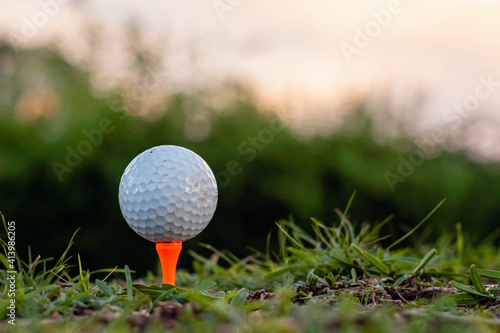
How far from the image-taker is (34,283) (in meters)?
2.13

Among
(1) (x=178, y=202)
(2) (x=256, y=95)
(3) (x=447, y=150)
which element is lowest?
(3) (x=447, y=150)

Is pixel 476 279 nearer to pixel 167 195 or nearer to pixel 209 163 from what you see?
pixel 167 195

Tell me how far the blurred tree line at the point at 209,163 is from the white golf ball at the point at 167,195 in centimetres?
341

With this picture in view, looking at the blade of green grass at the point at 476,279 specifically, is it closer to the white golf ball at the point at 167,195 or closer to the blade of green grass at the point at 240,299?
the blade of green grass at the point at 240,299

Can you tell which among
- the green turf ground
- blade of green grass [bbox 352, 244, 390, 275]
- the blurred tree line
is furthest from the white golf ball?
the blurred tree line

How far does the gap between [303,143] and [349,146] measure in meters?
0.71

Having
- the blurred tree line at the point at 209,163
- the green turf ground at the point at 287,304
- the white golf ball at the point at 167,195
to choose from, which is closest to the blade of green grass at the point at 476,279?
the green turf ground at the point at 287,304

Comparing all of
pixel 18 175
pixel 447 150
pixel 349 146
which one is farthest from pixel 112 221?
pixel 447 150

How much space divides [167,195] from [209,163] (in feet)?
12.0

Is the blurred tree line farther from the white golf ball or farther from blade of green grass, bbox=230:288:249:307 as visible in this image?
blade of green grass, bbox=230:288:249:307

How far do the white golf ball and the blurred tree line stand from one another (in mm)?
3409

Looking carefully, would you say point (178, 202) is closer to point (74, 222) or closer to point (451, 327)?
point (451, 327)

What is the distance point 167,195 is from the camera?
2.40 metres

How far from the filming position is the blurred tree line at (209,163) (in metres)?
5.85
